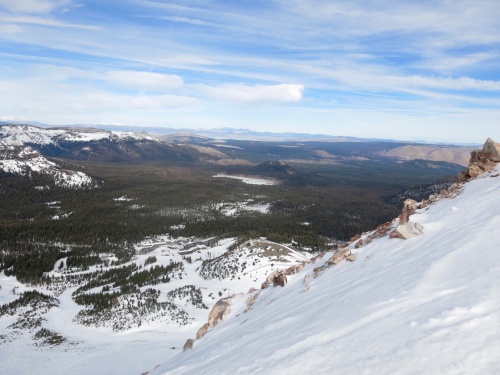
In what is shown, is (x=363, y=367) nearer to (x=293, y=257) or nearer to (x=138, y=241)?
(x=293, y=257)

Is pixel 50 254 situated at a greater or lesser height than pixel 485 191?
lesser

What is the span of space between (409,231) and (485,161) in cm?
1590

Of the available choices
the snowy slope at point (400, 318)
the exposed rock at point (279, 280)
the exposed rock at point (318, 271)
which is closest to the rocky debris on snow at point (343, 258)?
the exposed rock at point (318, 271)

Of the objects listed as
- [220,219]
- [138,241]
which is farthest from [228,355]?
[220,219]

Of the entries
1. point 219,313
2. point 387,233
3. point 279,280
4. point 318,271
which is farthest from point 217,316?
point 387,233

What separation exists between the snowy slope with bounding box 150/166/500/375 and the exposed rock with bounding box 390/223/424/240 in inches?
15.0

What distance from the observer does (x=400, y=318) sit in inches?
360

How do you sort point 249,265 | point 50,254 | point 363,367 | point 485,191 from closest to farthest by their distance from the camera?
point 363,367
point 485,191
point 249,265
point 50,254

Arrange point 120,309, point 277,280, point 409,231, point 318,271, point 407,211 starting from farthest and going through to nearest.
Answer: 1. point 120,309
2. point 277,280
3. point 407,211
4. point 318,271
5. point 409,231

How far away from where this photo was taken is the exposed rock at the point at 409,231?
58.0 feet

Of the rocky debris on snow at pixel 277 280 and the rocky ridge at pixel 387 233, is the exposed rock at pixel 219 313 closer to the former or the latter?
the rocky ridge at pixel 387 233

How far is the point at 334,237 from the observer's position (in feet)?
417

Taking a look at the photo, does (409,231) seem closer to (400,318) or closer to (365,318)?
(365,318)

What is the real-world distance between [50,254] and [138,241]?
2669 cm
